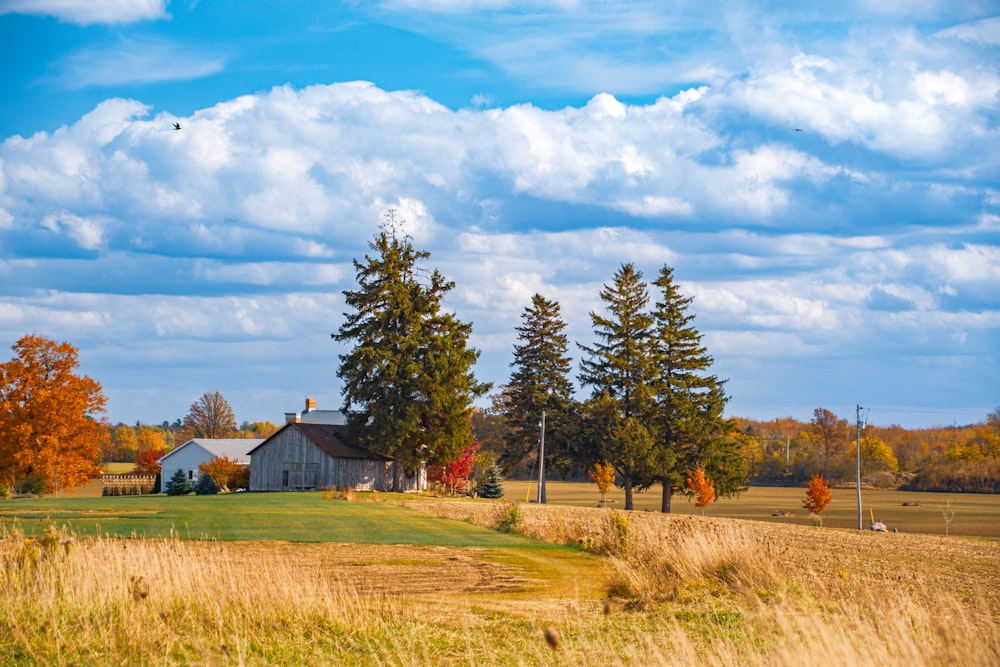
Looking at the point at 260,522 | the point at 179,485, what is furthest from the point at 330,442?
the point at 260,522

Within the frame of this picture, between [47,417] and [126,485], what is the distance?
1378 cm

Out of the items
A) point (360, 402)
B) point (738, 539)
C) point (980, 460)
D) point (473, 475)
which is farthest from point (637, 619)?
point (980, 460)

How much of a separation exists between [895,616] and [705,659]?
197 cm

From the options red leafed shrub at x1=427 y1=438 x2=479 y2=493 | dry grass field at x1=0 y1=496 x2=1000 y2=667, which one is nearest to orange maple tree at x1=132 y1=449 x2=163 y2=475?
red leafed shrub at x1=427 y1=438 x2=479 y2=493

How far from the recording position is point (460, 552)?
25.7m

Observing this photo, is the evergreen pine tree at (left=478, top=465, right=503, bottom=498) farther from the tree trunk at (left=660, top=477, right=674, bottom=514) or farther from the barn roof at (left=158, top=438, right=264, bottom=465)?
A: the barn roof at (left=158, top=438, right=264, bottom=465)

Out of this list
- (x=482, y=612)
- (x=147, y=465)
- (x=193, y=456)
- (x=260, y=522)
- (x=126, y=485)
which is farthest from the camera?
(x=147, y=465)

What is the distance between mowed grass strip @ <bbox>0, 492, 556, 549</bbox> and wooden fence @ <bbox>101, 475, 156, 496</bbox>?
2908 centimetres

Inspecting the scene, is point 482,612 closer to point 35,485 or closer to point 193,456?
point 35,485

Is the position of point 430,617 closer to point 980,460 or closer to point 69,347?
point 69,347

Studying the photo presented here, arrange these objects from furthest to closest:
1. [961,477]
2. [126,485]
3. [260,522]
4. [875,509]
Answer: [961,477] < [875,509] < [126,485] < [260,522]

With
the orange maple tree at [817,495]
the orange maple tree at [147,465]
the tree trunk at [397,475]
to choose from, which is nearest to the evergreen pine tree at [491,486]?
the tree trunk at [397,475]

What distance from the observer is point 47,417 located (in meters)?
62.1

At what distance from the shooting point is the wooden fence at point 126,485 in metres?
72.8
